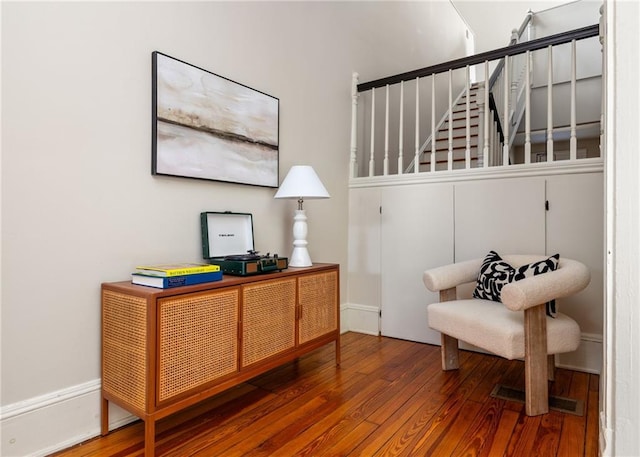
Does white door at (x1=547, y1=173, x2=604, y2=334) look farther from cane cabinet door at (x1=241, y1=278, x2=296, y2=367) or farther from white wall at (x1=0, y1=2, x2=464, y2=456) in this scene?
white wall at (x1=0, y1=2, x2=464, y2=456)

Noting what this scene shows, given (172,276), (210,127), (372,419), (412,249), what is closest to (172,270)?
(172,276)

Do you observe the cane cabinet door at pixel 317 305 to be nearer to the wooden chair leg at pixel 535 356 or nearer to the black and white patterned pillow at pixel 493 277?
the black and white patterned pillow at pixel 493 277

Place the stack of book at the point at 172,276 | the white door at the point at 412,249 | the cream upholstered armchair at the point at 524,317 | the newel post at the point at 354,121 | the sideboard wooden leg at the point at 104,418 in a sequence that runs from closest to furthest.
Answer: the stack of book at the point at 172,276
the sideboard wooden leg at the point at 104,418
the cream upholstered armchair at the point at 524,317
the white door at the point at 412,249
the newel post at the point at 354,121

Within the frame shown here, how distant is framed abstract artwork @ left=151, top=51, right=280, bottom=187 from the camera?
1.86 meters

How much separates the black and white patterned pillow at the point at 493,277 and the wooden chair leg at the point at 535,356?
40 centimetres

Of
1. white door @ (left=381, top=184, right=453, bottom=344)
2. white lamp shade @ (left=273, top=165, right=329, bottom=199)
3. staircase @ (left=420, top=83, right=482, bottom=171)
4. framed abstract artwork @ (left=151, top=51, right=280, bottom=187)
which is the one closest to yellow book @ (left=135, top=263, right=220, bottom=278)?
framed abstract artwork @ (left=151, top=51, right=280, bottom=187)

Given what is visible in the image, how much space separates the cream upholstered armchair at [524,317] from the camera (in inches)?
68.2

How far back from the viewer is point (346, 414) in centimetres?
180

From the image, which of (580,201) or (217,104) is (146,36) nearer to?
(217,104)

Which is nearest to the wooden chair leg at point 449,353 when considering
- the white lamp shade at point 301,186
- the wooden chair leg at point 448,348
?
the wooden chair leg at point 448,348

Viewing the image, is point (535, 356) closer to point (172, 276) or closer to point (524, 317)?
point (524, 317)

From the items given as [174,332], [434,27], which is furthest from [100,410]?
[434,27]

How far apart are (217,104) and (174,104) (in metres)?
0.27

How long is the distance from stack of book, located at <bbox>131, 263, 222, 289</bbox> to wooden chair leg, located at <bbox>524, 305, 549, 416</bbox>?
147 cm
